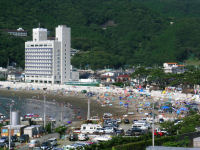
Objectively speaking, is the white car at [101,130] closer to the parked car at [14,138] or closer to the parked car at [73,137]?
the parked car at [73,137]

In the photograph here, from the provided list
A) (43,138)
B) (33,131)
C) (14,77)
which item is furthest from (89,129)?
(14,77)

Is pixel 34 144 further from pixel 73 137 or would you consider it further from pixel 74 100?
pixel 74 100

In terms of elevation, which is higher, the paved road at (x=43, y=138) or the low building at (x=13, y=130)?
the low building at (x=13, y=130)

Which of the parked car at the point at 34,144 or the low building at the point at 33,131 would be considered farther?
the low building at the point at 33,131

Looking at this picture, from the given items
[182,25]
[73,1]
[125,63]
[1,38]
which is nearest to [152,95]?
[125,63]

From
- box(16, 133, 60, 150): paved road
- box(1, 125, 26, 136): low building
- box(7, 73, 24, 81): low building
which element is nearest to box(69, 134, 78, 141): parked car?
box(16, 133, 60, 150): paved road

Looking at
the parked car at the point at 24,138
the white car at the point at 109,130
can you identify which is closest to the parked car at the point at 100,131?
the white car at the point at 109,130
